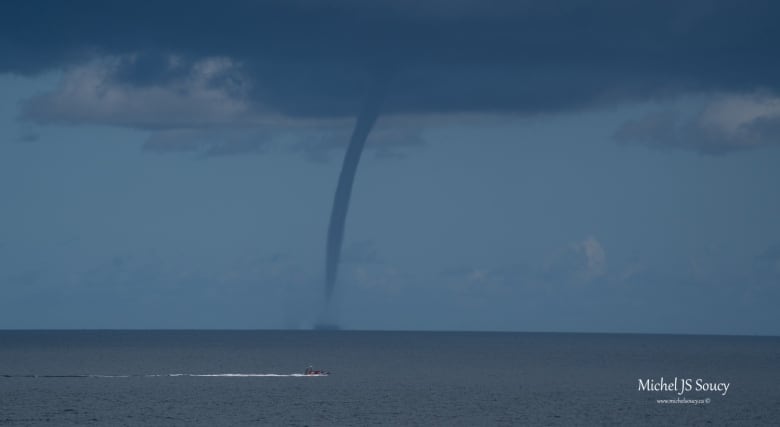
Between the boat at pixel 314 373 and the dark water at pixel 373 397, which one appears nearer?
the dark water at pixel 373 397

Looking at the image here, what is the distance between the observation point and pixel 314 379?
485 feet

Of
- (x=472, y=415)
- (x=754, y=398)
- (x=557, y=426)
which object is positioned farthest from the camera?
(x=754, y=398)

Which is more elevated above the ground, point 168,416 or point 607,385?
point 607,385

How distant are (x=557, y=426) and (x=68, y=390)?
5934cm

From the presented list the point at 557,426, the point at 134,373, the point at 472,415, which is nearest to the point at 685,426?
the point at 557,426

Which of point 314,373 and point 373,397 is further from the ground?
point 314,373

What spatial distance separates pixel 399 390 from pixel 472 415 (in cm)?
2912

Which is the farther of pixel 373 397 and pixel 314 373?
pixel 314 373

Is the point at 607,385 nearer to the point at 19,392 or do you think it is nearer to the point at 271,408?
the point at 271,408

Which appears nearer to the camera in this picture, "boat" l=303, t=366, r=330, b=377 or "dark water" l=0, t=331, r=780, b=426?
"dark water" l=0, t=331, r=780, b=426

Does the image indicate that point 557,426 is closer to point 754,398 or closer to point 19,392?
point 754,398

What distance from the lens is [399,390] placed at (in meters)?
130

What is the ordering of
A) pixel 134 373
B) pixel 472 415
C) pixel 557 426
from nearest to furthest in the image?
pixel 557 426 → pixel 472 415 → pixel 134 373

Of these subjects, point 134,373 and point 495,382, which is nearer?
point 495,382
